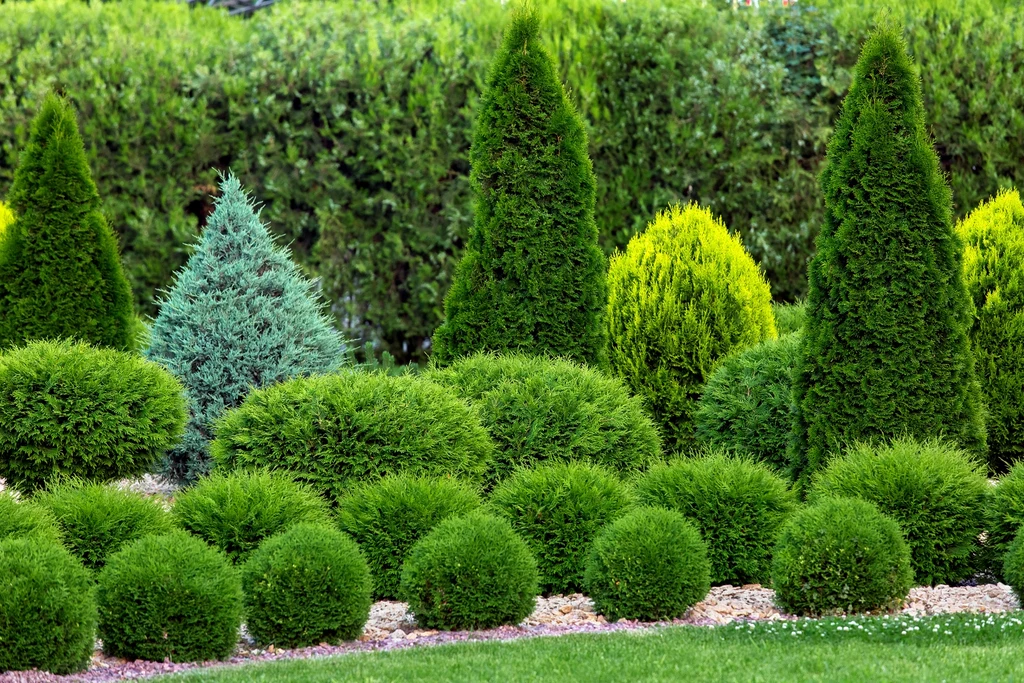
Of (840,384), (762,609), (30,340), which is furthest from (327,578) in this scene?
(30,340)

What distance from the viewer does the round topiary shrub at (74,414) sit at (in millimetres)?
8398

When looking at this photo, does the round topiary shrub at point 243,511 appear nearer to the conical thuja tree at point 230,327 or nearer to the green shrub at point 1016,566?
the conical thuja tree at point 230,327

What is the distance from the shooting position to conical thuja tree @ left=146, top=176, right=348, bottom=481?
389 inches

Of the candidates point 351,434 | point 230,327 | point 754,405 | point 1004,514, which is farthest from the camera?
point 230,327

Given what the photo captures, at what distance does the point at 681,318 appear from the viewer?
33.8 ft

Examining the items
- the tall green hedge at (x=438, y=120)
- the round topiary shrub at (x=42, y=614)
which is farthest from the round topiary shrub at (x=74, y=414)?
the tall green hedge at (x=438, y=120)

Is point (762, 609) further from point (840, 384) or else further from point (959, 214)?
point (959, 214)

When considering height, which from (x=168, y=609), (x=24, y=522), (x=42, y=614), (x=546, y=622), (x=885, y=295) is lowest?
(x=546, y=622)

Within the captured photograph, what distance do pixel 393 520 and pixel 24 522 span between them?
2.03m

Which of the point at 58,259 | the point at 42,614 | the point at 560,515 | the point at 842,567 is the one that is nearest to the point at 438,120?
the point at 58,259

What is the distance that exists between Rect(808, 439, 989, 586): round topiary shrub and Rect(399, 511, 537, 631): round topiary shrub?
2079 millimetres

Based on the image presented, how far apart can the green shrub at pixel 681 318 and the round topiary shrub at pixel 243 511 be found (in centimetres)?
416

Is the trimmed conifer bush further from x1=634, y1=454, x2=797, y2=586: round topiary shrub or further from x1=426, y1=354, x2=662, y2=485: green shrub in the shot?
x1=634, y1=454, x2=797, y2=586: round topiary shrub

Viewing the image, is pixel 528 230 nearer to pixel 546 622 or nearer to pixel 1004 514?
pixel 546 622
